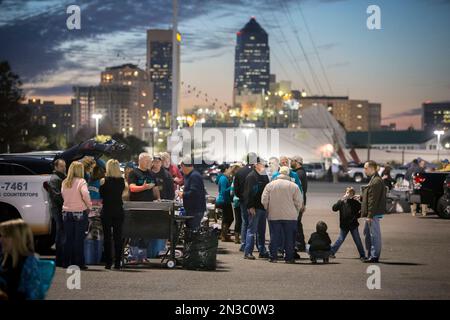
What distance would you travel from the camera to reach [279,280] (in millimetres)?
12664

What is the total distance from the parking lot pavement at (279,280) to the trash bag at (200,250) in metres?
0.28

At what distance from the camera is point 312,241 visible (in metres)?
15.2

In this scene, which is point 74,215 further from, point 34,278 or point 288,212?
point 34,278

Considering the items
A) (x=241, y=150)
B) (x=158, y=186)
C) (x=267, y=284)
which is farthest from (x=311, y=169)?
(x=267, y=284)

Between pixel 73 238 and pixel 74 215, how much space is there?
15.6 inches

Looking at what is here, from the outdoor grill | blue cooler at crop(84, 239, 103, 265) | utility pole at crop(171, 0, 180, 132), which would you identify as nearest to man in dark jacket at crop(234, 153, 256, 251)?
the outdoor grill

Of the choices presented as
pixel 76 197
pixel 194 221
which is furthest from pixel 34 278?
pixel 194 221

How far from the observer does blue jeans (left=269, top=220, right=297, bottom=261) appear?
15.0m

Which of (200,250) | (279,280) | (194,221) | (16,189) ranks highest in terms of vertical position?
(16,189)

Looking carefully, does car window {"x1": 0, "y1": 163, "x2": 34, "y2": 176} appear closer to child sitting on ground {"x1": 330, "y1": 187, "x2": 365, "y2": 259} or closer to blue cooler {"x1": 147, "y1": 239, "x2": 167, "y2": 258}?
blue cooler {"x1": 147, "y1": 239, "x2": 167, "y2": 258}

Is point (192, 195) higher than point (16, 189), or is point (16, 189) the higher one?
point (16, 189)

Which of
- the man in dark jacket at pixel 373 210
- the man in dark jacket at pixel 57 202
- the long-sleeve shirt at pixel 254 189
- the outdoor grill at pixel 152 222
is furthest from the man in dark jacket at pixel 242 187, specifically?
the man in dark jacket at pixel 57 202

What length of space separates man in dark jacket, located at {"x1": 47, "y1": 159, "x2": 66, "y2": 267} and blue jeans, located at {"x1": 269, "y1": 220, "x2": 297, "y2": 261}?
392cm
